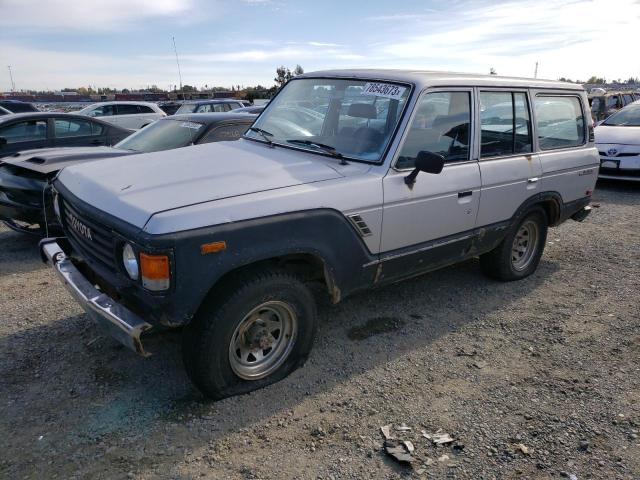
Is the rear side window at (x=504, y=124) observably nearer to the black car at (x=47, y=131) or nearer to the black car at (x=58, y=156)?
the black car at (x=58, y=156)

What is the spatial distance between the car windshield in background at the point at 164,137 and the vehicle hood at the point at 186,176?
220 cm

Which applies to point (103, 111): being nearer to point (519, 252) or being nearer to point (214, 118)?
point (214, 118)

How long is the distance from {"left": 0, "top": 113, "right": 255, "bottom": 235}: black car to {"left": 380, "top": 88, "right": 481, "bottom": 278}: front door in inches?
120

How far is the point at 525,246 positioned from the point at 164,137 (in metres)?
4.50

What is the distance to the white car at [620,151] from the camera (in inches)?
358

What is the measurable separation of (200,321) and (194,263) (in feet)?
1.35

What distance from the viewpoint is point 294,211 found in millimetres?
2865

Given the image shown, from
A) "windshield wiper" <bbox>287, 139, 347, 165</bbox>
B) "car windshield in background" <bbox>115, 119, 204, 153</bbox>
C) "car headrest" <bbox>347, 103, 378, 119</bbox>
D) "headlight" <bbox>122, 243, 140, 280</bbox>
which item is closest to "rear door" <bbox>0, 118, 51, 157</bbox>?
"car windshield in background" <bbox>115, 119, 204, 153</bbox>

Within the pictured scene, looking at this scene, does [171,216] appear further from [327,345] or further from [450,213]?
[450,213]

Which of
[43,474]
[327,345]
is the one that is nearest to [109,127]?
[327,345]

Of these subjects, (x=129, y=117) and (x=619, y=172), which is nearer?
(x=619, y=172)

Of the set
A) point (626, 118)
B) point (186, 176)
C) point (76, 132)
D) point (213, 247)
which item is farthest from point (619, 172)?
point (76, 132)

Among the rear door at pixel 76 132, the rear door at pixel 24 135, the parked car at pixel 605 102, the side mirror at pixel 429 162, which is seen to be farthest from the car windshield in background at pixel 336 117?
the parked car at pixel 605 102

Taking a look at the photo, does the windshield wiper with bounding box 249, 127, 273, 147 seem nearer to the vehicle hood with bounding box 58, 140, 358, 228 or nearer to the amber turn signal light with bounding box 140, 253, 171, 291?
the vehicle hood with bounding box 58, 140, 358, 228
